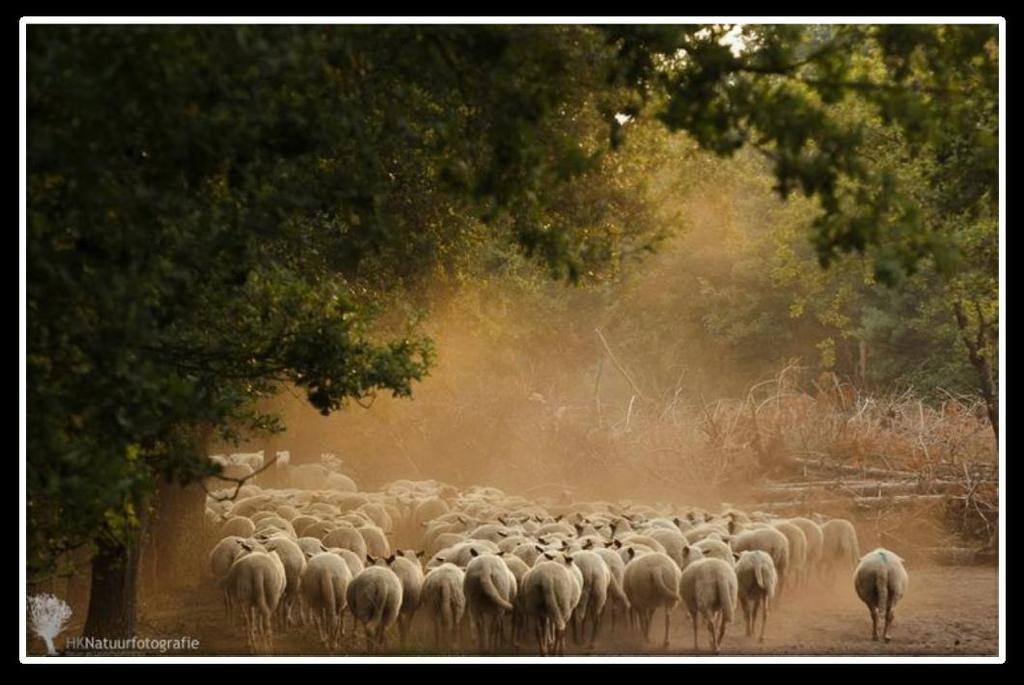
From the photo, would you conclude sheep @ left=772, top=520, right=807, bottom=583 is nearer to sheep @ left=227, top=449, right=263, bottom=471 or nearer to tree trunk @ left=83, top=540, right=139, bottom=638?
tree trunk @ left=83, top=540, right=139, bottom=638

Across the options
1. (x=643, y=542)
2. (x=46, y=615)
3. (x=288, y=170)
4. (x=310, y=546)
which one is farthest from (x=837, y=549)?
(x=288, y=170)

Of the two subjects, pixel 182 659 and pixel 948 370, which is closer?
pixel 182 659

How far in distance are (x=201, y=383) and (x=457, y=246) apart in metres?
7.40

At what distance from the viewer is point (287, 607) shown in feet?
48.7

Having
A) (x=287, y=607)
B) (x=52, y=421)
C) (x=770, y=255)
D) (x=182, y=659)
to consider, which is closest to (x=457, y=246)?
(x=287, y=607)

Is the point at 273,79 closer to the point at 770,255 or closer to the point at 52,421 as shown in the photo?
the point at 52,421

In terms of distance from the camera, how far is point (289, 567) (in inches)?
571

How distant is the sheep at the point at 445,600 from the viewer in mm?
13586

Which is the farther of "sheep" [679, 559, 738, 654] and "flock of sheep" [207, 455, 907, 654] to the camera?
"sheep" [679, 559, 738, 654]

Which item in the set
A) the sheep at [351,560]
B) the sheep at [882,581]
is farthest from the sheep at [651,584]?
the sheep at [351,560]

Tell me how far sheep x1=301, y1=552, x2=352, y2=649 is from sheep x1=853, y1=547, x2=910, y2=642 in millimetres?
4532

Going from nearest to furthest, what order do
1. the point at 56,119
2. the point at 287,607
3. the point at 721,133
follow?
the point at 56,119, the point at 721,133, the point at 287,607

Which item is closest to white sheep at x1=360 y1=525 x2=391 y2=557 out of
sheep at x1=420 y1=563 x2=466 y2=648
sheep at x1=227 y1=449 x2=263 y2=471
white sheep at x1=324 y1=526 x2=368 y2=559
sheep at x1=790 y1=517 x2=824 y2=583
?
white sheep at x1=324 y1=526 x2=368 y2=559

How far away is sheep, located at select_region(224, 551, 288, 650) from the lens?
14188mm
